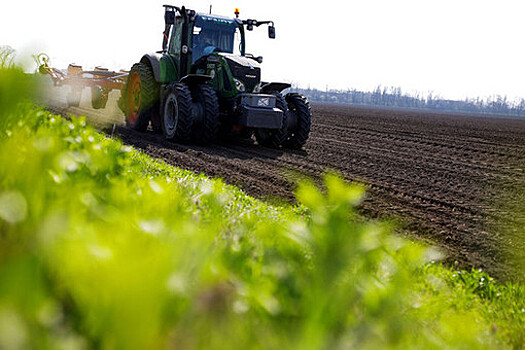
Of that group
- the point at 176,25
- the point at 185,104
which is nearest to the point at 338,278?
the point at 185,104

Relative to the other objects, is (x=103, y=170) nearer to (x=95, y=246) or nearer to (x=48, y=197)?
(x=48, y=197)

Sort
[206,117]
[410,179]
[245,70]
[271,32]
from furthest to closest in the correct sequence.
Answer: [271,32] < [245,70] < [206,117] < [410,179]

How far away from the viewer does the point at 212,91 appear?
36.7 feet

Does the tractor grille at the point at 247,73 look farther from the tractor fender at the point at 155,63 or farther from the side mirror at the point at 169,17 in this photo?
the tractor fender at the point at 155,63

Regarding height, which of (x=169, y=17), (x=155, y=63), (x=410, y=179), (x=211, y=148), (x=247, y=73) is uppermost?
(x=169, y=17)

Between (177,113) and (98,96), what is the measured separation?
5452 mm

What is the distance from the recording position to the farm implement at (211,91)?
440 inches

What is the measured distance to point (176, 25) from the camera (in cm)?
1255

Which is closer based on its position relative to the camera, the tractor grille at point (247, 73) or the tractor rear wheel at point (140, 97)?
the tractor grille at point (247, 73)

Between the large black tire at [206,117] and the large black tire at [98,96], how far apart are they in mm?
5140

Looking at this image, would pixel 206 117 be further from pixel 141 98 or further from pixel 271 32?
pixel 271 32

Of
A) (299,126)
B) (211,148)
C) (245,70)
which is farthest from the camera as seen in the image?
(299,126)

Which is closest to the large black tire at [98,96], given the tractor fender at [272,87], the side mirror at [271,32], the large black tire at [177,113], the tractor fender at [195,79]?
the large black tire at [177,113]

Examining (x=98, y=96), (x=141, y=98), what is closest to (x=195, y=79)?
(x=141, y=98)
